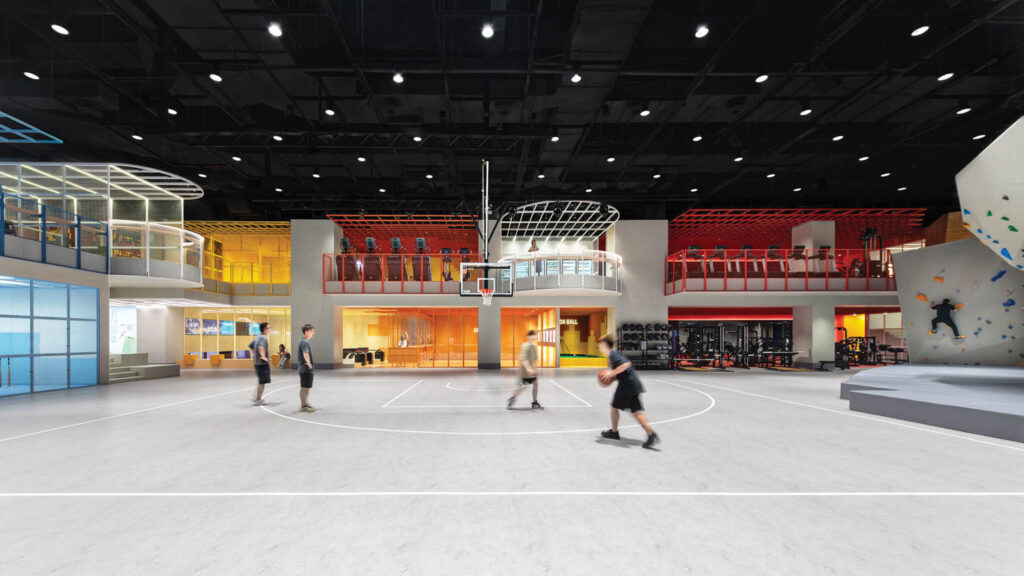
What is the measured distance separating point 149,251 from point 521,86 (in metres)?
15.2

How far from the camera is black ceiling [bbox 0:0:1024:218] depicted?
10.3m

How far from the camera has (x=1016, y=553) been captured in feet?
10.8

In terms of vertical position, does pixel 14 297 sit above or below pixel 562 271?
below

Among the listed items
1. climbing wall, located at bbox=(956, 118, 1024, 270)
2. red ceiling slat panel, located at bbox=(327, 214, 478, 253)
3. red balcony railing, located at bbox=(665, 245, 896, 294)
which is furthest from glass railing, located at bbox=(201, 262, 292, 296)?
climbing wall, located at bbox=(956, 118, 1024, 270)

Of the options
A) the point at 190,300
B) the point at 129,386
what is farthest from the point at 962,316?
the point at 190,300

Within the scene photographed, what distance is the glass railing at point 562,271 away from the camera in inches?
734

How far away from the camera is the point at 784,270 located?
20.6 meters

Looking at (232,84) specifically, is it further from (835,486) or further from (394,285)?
(835,486)

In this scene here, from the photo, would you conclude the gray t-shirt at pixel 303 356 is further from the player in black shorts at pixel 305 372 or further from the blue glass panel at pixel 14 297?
the blue glass panel at pixel 14 297

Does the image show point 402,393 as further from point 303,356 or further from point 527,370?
point 527,370

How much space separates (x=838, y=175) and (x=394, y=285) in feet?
75.2

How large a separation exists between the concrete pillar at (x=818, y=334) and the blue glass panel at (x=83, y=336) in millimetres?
31475

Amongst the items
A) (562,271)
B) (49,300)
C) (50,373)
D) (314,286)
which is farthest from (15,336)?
(562,271)

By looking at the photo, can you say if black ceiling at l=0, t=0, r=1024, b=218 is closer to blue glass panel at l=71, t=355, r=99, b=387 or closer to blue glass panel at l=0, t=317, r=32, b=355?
blue glass panel at l=0, t=317, r=32, b=355
